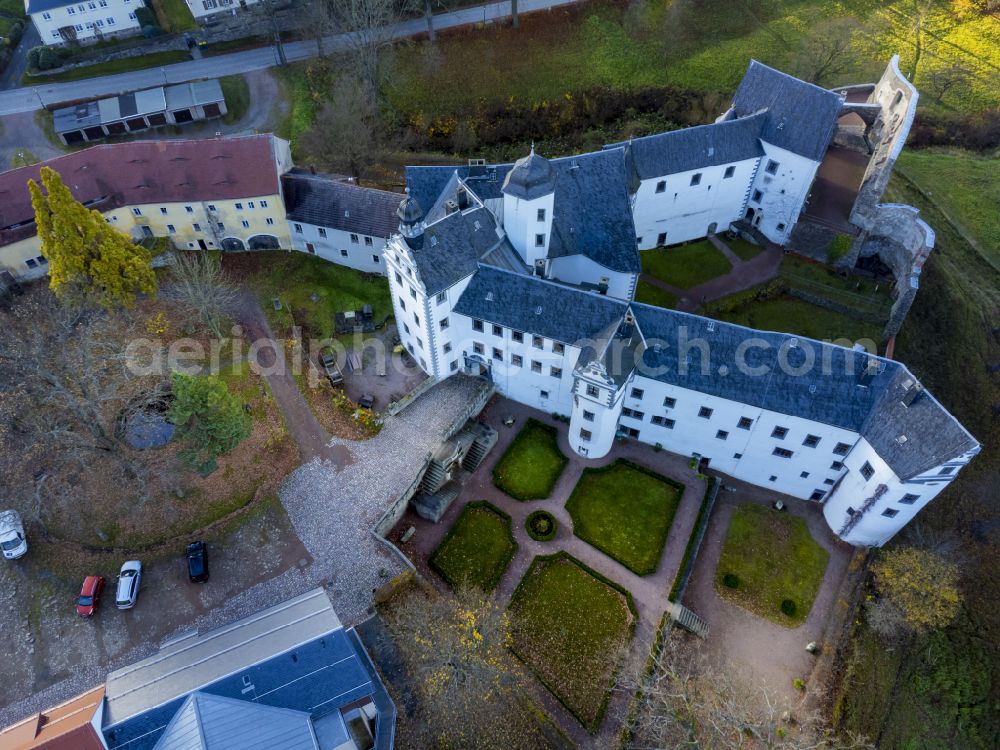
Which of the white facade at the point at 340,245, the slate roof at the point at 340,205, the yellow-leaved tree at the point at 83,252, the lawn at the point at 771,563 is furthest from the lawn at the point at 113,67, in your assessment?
the lawn at the point at 771,563

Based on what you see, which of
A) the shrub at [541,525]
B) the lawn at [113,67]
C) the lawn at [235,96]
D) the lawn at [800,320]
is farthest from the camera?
the lawn at [113,67]

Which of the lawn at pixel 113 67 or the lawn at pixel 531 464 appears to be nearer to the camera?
the lawn at pixel 531 464

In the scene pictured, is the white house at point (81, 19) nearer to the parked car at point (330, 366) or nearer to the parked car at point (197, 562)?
the parked car at point (330, 366)

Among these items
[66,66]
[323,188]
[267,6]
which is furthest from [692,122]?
[66,66]

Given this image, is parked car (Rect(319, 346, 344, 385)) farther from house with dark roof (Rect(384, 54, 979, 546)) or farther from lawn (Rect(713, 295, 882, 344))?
lawn (Rect(713, 295, 882, 344))

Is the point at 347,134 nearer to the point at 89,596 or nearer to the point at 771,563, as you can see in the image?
the point at 89,596

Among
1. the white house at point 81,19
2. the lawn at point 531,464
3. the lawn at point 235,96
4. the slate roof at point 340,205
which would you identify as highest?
the white house at point 81,19

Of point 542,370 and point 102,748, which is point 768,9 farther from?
point 102,748

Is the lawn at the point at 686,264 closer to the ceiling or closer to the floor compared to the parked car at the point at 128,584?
closer to the ceiling
